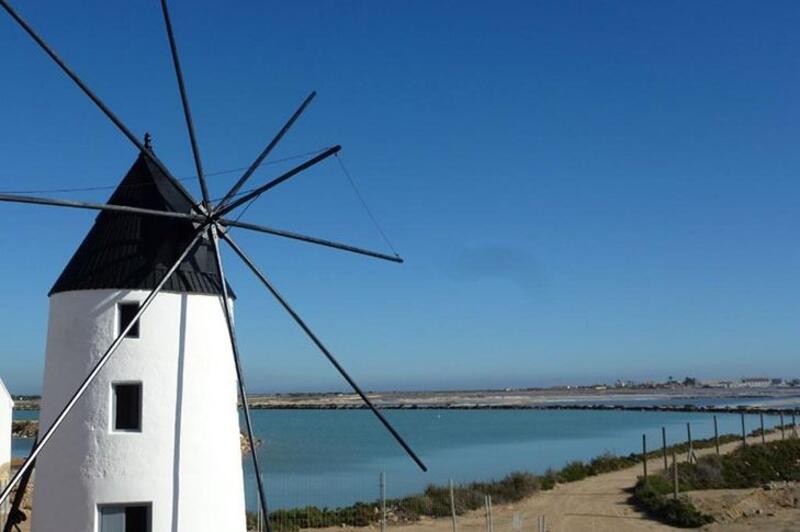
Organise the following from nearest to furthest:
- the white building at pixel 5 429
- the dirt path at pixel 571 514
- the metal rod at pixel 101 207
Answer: the metal rod at pixel 101 207 → the dirt path at pixel 571 514 → the white building at pixel 5 429

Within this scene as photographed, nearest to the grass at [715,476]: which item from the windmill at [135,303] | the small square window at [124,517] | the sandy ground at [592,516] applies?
the sandy ground at [592,516]

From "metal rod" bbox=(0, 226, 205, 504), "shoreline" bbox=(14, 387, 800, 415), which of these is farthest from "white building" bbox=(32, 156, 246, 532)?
"shoreline" bbox=(14, 387, 800, 415)

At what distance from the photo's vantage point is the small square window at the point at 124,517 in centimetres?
987

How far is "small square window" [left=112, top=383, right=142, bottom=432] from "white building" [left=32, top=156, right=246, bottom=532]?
13mm

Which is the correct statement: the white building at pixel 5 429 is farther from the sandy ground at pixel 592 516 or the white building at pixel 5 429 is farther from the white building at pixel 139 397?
the white building at pixel 139 397

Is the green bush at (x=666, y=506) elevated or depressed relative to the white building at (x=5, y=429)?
depressed

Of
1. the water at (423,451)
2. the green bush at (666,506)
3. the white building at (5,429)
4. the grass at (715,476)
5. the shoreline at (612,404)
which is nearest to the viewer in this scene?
the green bush at (666,506)

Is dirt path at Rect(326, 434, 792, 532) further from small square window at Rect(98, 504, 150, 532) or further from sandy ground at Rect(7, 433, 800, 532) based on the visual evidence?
small square window at Rect(98, 504, 150, 532)

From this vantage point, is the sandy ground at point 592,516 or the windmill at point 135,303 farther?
the sandy ground at point 592,516

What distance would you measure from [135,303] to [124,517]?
8.57 feet

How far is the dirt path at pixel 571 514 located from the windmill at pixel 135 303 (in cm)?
818

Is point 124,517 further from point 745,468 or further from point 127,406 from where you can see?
point 745,468

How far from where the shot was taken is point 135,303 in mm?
10375

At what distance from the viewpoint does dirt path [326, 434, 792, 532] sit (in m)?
18.2
